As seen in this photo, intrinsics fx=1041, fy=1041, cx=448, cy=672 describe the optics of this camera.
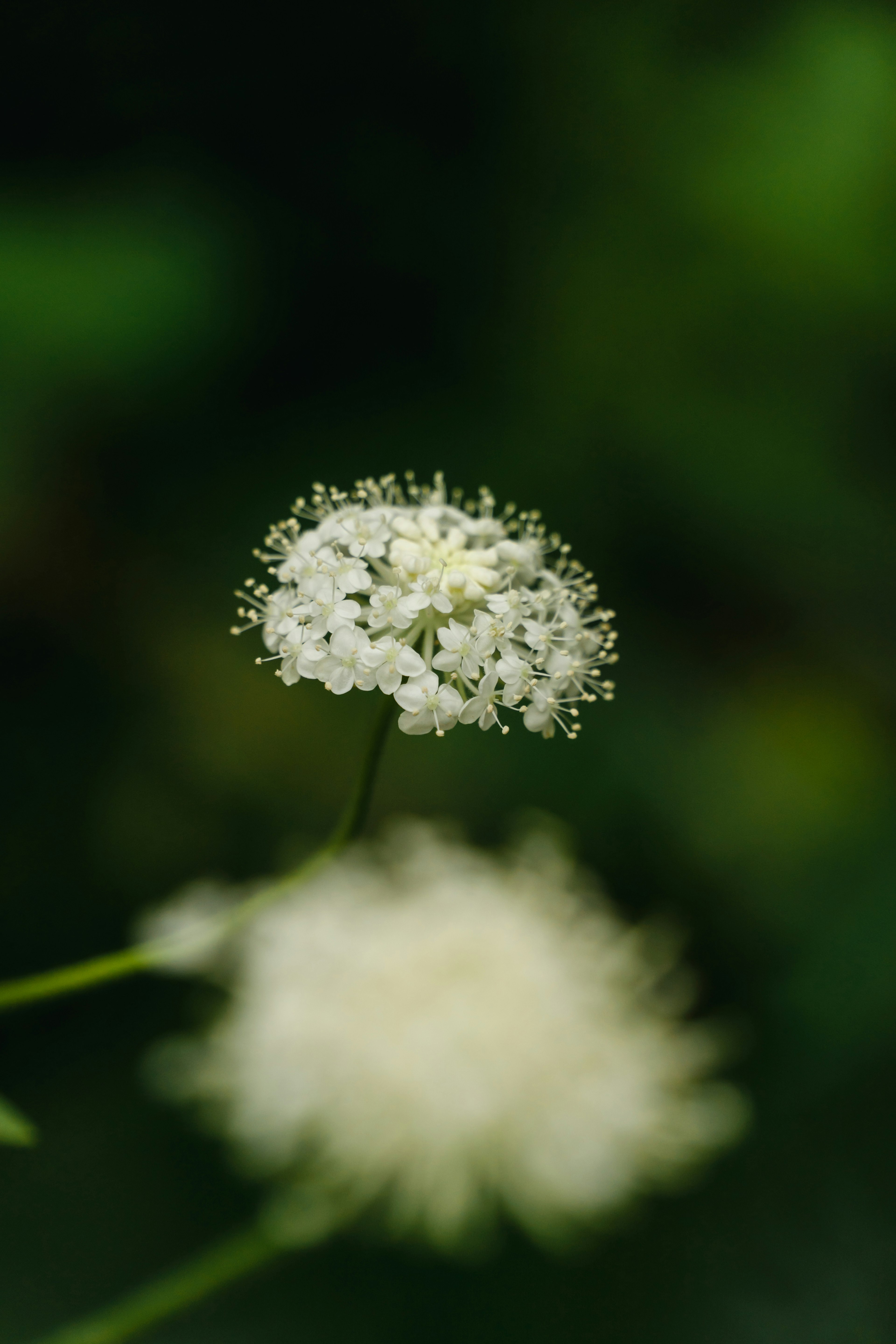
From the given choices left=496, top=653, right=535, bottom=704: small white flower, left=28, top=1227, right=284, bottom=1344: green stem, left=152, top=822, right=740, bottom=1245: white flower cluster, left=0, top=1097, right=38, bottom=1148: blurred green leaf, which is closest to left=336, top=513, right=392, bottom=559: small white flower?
left=496, top=653, right=535, bottom=704: small white flower

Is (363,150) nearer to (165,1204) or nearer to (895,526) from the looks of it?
(895,526)

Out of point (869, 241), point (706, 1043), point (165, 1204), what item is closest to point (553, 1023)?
point (706, 1043)

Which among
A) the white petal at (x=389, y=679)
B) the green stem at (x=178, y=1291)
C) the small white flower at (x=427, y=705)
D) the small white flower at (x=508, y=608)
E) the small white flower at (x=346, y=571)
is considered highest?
the small white flower at (x=346, y=571)

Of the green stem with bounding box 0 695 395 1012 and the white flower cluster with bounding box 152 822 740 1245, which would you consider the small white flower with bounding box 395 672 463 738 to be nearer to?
the green stem with bounding box 0 695 395 1012

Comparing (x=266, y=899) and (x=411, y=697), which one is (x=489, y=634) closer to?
(x=411, y=697)

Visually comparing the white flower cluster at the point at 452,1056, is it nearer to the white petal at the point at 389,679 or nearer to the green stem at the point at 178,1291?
the green stem at the point at 178,1291

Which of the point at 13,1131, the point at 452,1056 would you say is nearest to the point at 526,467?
the point at 452,1056

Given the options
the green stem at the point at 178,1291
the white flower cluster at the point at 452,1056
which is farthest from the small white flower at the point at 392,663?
the green stem at the point at 178,1291
